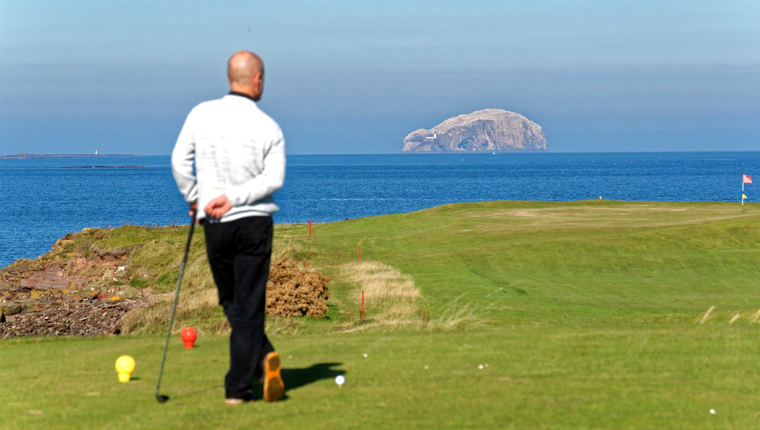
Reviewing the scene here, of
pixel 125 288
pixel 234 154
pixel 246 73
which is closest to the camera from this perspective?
pixel 234 154

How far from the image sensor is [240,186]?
6.88 metres

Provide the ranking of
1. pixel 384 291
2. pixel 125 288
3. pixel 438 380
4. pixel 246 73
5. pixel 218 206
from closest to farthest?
1. pixel 218 206
2. pixel 246 73
3. pixel 438 380
4. pixel 384 291
5. pixel 125 288

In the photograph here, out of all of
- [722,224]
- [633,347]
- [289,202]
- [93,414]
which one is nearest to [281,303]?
[633,347]

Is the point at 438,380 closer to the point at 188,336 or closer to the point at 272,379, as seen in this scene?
the point at 272,379

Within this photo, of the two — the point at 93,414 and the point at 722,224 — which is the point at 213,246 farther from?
the point at 722,224

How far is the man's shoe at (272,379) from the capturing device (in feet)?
22.8

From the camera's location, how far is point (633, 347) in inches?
356

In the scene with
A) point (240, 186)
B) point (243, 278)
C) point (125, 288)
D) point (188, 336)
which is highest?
point (240, 186)

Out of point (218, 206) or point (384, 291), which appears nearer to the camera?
point (218, 206)

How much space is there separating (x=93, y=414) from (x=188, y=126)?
230cm

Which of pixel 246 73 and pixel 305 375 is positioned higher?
pixel 246 73

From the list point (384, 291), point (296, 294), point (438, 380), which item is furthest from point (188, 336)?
point (384, 291)

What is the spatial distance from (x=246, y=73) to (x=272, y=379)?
7.82 ft

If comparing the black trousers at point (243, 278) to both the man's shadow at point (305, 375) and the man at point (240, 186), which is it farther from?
the man's shadow at point (305, 375)
